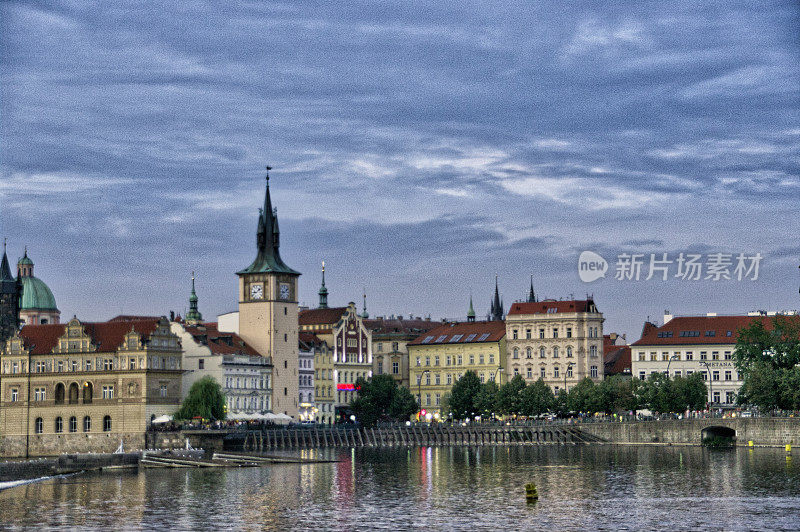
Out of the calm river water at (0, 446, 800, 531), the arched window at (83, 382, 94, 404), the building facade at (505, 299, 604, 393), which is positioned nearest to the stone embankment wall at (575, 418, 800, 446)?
the calm river water at (0, 446, 800, 531)

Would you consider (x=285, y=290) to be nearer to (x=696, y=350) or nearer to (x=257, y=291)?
(x=257, y=291)

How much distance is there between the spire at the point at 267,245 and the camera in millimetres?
179000

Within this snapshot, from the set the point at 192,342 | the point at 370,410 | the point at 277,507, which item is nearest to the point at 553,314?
the point at 370,410

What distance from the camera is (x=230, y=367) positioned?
551 feet

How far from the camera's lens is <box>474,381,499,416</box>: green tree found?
178 m

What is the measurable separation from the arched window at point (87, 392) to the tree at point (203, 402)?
32.4 feet

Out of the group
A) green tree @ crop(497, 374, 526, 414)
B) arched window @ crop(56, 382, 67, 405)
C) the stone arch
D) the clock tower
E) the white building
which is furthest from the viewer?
the clock tower

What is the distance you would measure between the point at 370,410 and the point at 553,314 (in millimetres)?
29047

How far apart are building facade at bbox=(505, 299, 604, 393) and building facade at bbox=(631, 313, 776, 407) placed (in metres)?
6.24

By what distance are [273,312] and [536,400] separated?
3423 cm

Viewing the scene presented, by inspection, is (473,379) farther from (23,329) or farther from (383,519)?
(383,519)

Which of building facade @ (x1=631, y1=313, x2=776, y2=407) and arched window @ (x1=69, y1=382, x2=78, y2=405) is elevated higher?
building facade @ (x1=631, y1=313, x2=776, y2=407)

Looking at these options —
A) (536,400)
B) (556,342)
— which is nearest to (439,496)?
(536,400)

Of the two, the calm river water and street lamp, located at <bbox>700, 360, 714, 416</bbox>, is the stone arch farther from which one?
street lamp, located at <bbox>700, 360, 714, 416</bbox>
